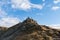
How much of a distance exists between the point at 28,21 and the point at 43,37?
3572 millimetres

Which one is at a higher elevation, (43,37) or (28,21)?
(28,21)

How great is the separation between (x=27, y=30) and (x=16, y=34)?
1.39 meters

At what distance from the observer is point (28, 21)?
72.1ft

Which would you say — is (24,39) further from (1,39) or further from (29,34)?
(1,39)

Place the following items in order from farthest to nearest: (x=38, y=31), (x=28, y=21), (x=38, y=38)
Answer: (x=28, y=21) → (x=38, y=31) → (x=38, y=38)

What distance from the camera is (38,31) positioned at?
19.8 m

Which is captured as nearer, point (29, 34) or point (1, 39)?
point (29, 34)

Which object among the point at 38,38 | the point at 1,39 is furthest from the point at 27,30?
the point at 1,39

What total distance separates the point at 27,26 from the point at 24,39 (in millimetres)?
2350

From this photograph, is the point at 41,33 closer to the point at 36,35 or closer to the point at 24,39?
the point at 36,35

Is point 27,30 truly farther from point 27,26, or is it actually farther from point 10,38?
point 10,38

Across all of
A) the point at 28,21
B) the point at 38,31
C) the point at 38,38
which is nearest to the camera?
the point at 38,38

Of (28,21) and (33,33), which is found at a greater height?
(28,21)

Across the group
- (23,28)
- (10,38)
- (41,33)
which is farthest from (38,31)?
(10,38)
